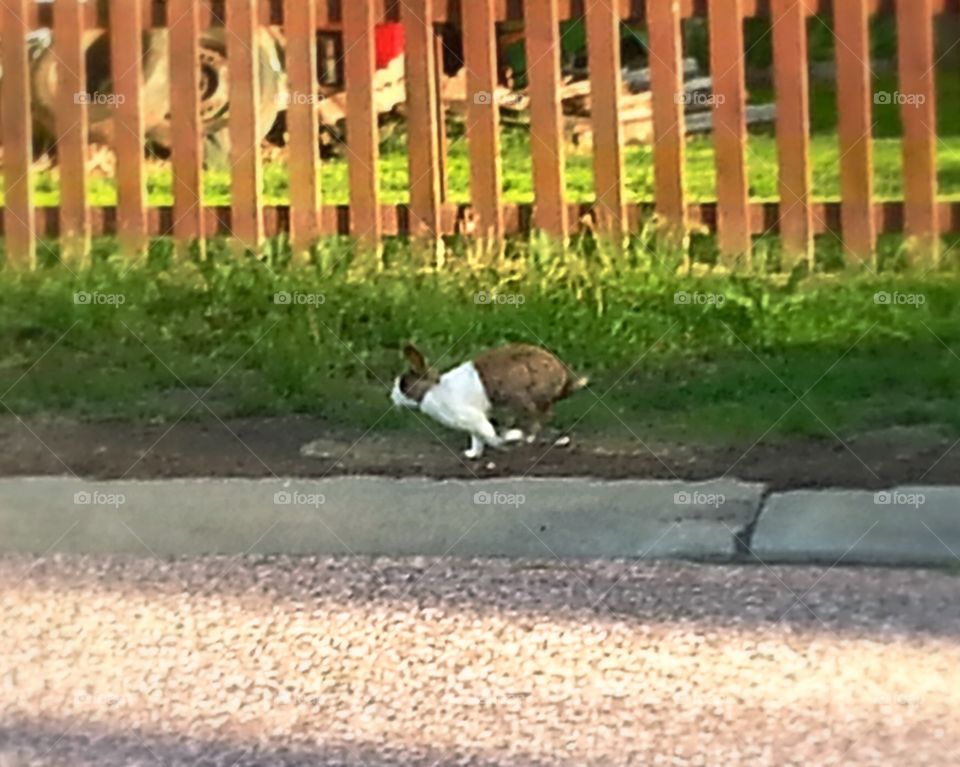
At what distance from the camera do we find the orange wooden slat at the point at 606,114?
7.96 ft

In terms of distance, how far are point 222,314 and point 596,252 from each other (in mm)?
758

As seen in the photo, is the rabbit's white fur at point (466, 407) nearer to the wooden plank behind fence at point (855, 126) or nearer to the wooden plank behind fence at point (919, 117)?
the wooden plank behind fence at point (855, 126)

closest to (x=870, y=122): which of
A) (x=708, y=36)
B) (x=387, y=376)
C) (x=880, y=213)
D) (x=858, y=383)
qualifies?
(x=880, y=213)

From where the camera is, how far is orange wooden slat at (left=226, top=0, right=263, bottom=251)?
2.50m

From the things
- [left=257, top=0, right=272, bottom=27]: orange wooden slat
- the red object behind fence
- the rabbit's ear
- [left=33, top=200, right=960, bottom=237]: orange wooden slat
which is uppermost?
[left=257, top=0, right=272, bottom=27]: orange wooden slat

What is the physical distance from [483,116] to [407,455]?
69 centimetres

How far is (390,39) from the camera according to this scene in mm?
2486

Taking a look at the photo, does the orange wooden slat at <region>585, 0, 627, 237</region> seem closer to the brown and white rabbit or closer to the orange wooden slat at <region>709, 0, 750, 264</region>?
the orange wooden slat at <region>709, 0, 750, 264</region>

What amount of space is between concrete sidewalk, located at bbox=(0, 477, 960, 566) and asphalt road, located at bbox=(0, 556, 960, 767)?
0.17ft

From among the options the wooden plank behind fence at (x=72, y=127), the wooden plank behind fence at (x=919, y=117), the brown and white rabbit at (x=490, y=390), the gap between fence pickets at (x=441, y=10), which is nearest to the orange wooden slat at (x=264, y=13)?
the gap between fence pickets at (x=441, y=10)

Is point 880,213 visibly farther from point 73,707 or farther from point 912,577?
point 73,707

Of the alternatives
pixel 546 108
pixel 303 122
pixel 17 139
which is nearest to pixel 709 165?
pixel 546 108

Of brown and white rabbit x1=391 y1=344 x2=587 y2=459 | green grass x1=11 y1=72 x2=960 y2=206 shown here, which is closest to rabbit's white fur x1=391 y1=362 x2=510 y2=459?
brown and white rabbit x1=391 y1=344 x2=587 y2=459

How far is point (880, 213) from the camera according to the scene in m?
2.41
